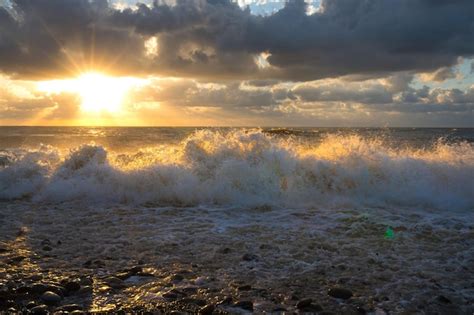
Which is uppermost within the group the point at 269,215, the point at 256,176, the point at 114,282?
A: the point at 256,176

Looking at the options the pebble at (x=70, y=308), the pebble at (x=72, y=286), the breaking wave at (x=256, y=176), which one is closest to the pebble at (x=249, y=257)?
the pebble at (x=72, y=286)

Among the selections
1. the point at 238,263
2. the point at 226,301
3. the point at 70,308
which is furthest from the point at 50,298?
the point at 238,263

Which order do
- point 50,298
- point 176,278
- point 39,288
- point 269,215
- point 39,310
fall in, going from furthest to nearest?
point 269,215
point 176,278
point 39,288
point 50,298
point 39,310

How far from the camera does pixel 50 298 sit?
4.38 m

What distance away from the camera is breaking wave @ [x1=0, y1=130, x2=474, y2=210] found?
10875 millimetres

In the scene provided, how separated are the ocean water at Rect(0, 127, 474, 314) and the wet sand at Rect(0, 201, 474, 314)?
0.03 metres

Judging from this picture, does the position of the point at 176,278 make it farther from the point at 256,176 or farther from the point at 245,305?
the point at 256,176

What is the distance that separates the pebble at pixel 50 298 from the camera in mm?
4341

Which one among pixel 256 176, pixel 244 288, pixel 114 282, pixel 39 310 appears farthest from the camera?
pixel 256 176

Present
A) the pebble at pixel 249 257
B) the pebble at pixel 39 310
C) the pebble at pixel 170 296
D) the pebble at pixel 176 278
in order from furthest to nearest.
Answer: the pebble at pixel 249 257, the pebble at pixel 176 278, the pebble at pixel 170 296, the pebble at pixel 39 310

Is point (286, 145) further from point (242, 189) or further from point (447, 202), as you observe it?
point (447, 202)

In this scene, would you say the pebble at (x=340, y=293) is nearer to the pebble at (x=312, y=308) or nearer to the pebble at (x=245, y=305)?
the pebble at (x=312, y=308)

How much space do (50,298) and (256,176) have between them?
8152mm

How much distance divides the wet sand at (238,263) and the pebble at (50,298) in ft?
0.05
